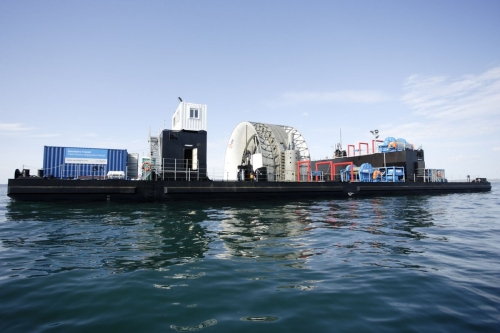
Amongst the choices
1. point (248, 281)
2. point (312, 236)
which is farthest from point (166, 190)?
point (248, 281)

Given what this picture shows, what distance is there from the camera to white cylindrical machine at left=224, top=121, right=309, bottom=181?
28.5 metres

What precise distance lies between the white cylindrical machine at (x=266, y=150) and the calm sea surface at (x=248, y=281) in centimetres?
1929

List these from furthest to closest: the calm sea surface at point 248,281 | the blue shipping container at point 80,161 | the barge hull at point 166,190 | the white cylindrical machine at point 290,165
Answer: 1. the white cylindrical machine at point 290,165
2. the blue shipping container at point 80,161
3. the barge hull at point 166,190
4. the calm sea surface at point 248,281

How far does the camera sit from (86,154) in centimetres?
2447

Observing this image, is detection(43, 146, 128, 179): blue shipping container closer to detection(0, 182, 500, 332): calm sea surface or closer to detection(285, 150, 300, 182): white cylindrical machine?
detection(285, 150, 300, 182): white cylindrical machine

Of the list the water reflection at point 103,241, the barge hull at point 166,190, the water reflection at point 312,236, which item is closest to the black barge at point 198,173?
the barge hull at point 166,190

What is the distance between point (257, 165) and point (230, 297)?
79.6 feet

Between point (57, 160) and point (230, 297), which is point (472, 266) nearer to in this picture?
point (230, 297)

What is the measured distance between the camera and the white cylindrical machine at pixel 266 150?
28469mm

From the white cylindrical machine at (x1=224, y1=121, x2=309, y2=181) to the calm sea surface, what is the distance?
19289 millimetres

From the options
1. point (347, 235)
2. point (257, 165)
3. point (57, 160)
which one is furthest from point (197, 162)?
point (347, 235)

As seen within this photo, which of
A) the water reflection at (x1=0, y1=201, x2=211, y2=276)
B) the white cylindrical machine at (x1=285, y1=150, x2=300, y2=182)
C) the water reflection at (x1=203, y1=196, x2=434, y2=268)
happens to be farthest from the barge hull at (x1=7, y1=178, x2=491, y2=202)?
the water reflection at (x1=203, y1=196, x2=434, y2=268)

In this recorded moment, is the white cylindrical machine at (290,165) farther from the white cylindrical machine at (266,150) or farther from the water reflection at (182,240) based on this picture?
the water reflection at (182,240)

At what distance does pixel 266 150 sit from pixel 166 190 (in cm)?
1264
